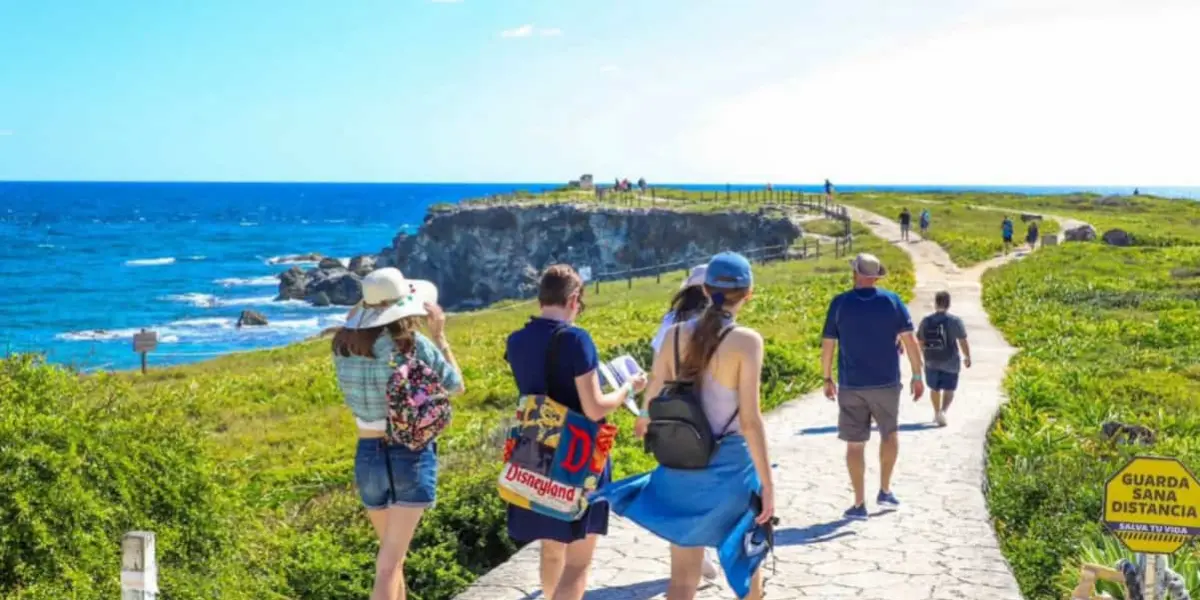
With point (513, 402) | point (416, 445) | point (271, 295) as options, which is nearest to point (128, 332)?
point (271, 295)

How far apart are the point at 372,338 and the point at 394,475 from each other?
699mm

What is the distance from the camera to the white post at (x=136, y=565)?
5.50m

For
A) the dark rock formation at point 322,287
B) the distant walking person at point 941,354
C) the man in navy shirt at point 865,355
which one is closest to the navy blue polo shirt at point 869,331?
the man in navy shirt at point 865,355

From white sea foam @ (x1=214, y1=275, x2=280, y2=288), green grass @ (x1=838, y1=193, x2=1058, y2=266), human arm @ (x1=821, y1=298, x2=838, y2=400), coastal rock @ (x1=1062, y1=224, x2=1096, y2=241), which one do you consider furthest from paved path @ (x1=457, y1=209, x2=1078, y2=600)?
white sea foam @ (x1=214, y1=275, x2=280, y2=288)

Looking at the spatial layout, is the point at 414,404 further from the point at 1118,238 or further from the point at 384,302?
the point at 1118,238

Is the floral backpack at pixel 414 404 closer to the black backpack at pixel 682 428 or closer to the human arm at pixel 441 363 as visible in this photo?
the human arm at pixel 441 363

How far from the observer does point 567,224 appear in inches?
3007

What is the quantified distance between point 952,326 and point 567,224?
2486 inches

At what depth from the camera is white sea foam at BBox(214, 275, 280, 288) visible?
94188 millimetres

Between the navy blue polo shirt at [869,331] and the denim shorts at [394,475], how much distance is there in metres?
4.05

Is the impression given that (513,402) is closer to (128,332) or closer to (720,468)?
(720,468)

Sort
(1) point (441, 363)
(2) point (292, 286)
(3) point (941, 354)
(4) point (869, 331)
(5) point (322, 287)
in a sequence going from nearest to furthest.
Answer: (1) point (441, 363)
(4) point (869, 331)
(3) point (941, 354)
(5) point (322, 287)
(2) point (292, 286)

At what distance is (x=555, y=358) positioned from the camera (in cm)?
571

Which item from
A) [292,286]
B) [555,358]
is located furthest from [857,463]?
[292,286]
